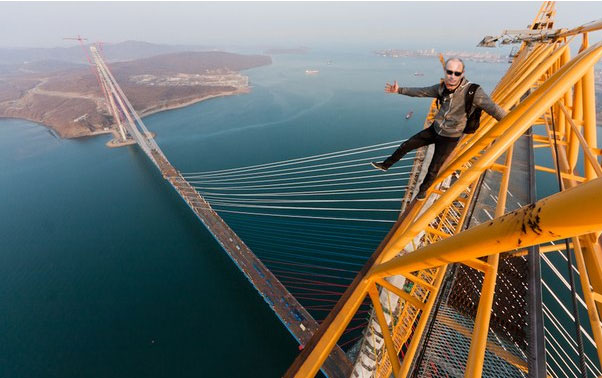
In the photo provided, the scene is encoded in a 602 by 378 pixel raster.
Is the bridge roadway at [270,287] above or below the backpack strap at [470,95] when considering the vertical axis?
below

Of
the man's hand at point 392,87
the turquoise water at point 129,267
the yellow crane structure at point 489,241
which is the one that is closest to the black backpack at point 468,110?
the yellow crane structure at point 489,241

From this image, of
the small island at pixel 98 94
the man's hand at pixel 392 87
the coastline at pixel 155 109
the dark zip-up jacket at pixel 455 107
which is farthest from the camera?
the small island at pixel 98 94

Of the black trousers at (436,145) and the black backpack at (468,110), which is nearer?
the black backpack at (468,110)

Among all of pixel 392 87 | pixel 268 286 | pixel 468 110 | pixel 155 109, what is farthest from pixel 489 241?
pixel 155 109

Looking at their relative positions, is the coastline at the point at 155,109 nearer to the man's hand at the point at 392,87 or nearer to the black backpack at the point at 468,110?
the man's hand at the point at 392,87

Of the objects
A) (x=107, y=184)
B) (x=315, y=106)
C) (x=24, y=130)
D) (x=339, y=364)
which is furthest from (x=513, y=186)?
(x=24, y=130)

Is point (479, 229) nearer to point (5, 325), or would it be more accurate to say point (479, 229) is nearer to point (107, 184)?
point (5, 325)

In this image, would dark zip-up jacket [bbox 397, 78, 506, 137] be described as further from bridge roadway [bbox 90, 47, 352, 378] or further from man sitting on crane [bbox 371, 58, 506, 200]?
bridge roadway [bbox 90, 47, 352, 378]

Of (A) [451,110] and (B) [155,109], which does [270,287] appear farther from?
(B) [155,109]
